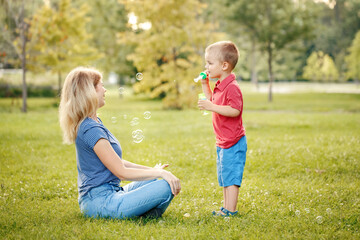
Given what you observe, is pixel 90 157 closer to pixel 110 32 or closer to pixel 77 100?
pixel 77 100

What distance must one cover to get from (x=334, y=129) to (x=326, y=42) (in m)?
61.5

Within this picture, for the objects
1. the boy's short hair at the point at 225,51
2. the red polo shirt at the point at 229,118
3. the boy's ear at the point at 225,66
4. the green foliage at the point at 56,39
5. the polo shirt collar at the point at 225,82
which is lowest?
the red polo shirt at the point at 229,118

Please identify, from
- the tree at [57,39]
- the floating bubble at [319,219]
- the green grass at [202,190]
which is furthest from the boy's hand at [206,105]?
the tree at [57,39]

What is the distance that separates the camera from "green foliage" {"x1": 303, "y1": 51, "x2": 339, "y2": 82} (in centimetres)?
6300

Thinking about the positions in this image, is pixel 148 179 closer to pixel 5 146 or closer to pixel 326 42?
pixel 5 146

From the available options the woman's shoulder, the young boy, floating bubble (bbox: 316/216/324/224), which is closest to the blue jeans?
the woman's shoulder

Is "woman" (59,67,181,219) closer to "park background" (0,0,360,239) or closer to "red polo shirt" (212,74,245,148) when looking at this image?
"park background" (0,0,360,239)

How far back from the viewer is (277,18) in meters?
27.2

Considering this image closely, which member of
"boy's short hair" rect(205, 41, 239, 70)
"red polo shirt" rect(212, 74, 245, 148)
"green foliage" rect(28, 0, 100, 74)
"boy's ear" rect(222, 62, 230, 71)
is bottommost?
"red polo shirt" rect(212, 74, 245, 148)

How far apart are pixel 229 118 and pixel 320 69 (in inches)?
2615

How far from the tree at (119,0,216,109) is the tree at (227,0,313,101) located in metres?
7.92

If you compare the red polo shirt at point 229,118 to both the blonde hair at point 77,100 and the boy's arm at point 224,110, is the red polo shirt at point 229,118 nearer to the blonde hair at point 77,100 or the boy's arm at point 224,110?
the boy's arm at point 224,110

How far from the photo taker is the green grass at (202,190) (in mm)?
4031

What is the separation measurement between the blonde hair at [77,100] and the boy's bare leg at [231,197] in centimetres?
181
